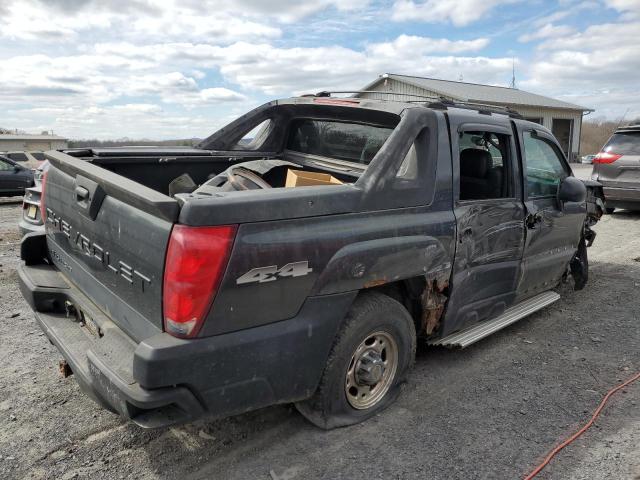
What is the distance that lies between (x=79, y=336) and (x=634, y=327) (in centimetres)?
465

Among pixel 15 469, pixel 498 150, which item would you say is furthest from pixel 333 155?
pixel 15 469

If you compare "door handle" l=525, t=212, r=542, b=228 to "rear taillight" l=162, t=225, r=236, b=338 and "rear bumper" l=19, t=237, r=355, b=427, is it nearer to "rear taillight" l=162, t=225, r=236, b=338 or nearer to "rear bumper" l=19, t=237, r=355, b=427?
"rear bumper" l=19, t=237, r=355, b=427

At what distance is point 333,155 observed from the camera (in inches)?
164

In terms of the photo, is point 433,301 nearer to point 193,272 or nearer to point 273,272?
point 273,272

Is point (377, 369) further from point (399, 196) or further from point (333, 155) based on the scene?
point (333, 155)

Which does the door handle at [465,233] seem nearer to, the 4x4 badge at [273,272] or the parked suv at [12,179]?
the 4x4 badge at [273,272]

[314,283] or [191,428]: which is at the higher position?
[314,283]

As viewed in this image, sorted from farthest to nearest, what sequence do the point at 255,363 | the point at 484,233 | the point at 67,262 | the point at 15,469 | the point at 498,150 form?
the point at 498,150 < the point at 484,233 < the point at 67,262 < the point at 15,469 < the point at 255,363

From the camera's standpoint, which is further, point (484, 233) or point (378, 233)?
point (484, 233)

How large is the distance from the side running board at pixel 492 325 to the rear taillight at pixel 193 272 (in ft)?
6.34

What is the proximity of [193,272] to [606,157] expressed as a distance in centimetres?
1001

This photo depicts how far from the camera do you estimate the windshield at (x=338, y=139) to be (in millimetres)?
3789

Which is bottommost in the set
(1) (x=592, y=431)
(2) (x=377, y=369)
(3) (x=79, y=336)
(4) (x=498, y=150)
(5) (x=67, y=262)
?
(1) (x=592, y=431)

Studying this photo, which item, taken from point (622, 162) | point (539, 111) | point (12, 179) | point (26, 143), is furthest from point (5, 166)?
point (26, 143)
